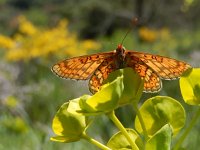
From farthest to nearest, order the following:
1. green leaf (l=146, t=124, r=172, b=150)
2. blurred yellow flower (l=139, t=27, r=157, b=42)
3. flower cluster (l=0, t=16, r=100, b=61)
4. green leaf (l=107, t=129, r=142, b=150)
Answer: blurred yellow flower (l=139, t=27, r=157, b=42) < flower cluster (l=0, t=16, r=100, b=61) < green leaf (l=107, t=129, r=142, b=150) < green leaf (l=146, t=124, r=172, b=150)

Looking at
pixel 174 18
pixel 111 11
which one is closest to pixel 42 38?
pixel 111 11

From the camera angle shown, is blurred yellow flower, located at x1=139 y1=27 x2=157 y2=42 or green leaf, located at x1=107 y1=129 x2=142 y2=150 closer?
green leaf, located at x1=107 y1=129 x2=142 y2=150

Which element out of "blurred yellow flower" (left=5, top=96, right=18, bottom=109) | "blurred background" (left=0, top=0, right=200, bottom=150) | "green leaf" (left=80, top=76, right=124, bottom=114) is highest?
"green leaf" (left=80, top=76, right=124, bottom=114)

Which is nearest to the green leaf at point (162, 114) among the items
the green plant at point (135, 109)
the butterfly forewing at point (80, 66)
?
the green plant at point (135, 109)

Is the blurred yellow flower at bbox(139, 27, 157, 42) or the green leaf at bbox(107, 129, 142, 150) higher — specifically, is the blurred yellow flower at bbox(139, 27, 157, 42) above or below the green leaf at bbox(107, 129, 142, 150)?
below

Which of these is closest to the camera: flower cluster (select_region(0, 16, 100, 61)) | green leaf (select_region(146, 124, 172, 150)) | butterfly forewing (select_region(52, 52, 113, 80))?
green leaf (select_region(146, 124, 172, 150))

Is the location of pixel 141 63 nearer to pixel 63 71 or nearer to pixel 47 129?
pixel 63 71

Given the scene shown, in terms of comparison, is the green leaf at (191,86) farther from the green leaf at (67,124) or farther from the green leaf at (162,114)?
the green leaf at (67,124)

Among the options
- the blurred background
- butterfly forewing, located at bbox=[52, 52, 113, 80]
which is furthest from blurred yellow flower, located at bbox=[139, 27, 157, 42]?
butterfly forewing, located at bbox=[52, 52, 113, 80]

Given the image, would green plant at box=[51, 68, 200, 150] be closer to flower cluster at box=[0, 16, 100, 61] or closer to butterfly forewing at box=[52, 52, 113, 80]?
butterfly forewing at box=[52, 52, 113, 80]
